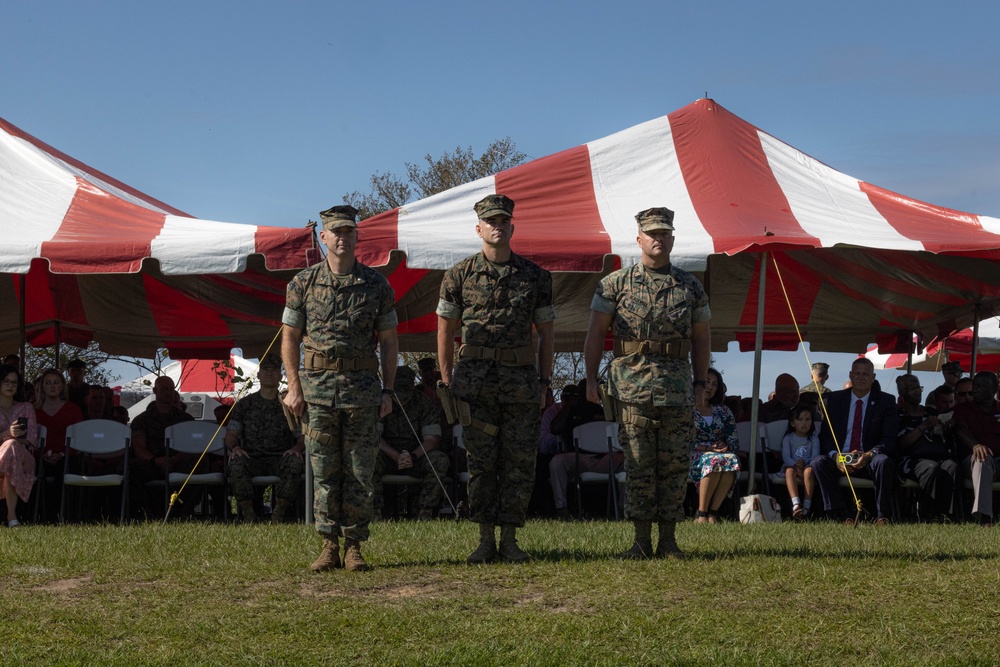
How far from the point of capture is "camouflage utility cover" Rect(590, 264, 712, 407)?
628 cm

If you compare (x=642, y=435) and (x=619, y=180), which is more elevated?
(x=619, y=180)

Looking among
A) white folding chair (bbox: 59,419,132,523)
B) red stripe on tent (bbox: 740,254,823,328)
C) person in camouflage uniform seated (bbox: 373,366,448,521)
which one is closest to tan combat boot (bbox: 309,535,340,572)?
person in camouflage uniform seated (bbox: 373,366,448,521)

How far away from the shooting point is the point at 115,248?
9.15 m

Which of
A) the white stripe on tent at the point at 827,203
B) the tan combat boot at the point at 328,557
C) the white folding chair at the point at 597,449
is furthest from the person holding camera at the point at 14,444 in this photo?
the white stripe on tent at the point at 827,203

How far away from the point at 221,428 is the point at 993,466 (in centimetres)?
652

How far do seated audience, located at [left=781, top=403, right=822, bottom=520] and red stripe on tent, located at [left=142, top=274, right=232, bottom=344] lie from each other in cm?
663

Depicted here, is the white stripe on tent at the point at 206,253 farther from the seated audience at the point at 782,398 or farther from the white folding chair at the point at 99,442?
the seated audience at the point at 782,398

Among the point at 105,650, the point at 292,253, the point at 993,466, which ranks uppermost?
the point at 292,253

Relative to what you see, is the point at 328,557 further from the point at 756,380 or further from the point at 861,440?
the point at 861,440

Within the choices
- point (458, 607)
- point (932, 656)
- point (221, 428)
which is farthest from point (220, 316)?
point (932, 656)

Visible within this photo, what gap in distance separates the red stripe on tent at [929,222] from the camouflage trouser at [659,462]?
4184 millimetres

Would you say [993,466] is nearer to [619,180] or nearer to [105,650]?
[619,180]

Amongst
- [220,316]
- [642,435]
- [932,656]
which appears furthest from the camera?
[220,316]

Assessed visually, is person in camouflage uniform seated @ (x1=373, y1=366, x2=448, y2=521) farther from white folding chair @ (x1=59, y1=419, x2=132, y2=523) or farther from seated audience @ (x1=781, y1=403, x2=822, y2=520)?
seated audience @ (x1=781, y1=403, x2=822, y2=520)
